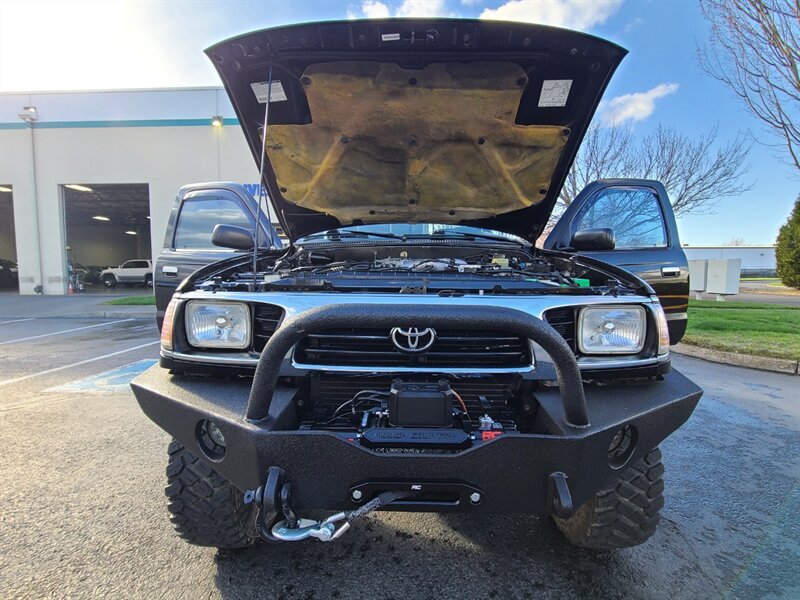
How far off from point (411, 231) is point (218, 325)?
2.11 m

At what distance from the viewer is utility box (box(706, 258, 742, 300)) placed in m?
13.6

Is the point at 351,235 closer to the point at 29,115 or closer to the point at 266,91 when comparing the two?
the point at 266,91

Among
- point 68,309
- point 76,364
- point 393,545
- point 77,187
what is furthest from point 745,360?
point 77,187

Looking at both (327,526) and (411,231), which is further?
(411,231)

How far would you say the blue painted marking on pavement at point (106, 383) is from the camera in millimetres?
4793

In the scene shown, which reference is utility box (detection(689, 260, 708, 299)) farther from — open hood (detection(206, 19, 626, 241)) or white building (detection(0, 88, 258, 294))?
white building (detection(0, 88, 258, 294))

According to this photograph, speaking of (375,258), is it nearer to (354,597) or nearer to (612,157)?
(354,597)

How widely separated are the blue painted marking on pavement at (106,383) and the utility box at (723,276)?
1576 cm

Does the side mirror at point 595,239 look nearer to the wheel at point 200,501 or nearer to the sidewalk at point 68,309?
the wheel at point 200,501

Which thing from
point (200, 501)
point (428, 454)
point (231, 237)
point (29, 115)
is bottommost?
point (200, 501)

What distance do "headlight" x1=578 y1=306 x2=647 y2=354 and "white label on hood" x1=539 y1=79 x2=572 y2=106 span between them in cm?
163

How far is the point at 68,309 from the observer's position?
14047 mm

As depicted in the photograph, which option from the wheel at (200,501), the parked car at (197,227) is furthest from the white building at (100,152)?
the wheel at (200,501)

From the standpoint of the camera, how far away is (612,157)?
13.9 meters
